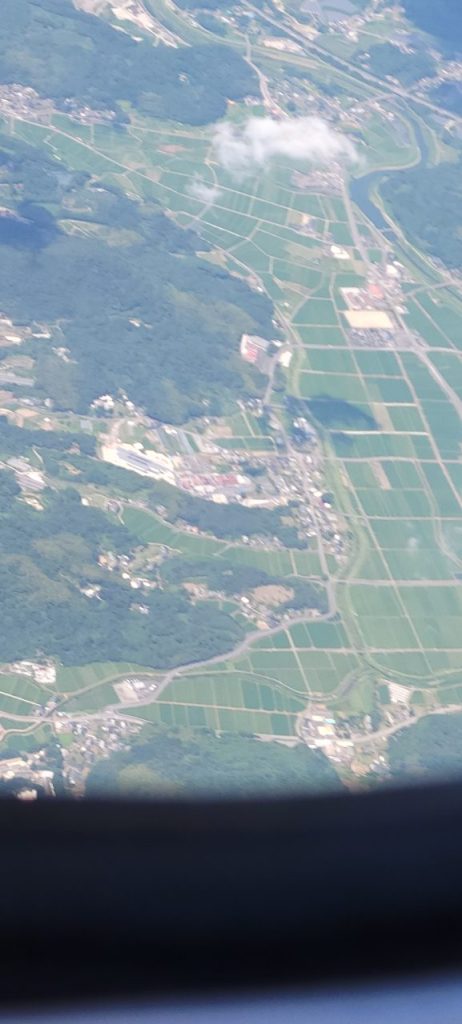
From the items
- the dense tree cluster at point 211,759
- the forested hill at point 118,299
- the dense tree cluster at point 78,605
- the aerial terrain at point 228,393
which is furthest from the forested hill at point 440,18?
the dense tree cluster at point 211,759

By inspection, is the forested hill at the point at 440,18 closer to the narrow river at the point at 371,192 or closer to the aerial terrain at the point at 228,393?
the aerial terrain at the point at 228,393

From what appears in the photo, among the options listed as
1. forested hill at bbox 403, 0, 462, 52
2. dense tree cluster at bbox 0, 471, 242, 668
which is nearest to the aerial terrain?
dense tree cluster at bbox 0, 471, 242, 668

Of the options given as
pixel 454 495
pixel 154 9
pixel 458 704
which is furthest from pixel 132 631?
pixel 154 9

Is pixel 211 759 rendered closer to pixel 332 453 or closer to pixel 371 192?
pixel 332 453

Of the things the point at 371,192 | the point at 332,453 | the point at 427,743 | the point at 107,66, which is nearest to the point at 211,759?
the point at 427,743

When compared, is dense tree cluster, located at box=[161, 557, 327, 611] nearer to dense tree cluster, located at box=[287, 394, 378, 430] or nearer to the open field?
the open field

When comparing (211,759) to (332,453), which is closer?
(211,759)

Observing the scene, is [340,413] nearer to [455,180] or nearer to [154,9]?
[455,180]
